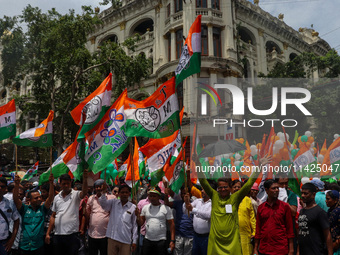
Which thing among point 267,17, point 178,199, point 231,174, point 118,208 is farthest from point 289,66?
point 118,208

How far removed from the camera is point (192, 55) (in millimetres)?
5762

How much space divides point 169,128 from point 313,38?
34199 millimetres

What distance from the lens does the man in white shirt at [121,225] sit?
562 centimetres

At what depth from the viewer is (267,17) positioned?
28500 mm

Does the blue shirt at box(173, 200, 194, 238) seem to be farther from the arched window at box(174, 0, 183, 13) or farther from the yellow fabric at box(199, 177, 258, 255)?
the arched window at box(174, 0, 183, 13)

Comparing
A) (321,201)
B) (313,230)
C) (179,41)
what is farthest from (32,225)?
(179,41)

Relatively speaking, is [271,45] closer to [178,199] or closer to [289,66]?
[289,66]

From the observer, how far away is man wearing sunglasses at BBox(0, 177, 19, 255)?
5195mm

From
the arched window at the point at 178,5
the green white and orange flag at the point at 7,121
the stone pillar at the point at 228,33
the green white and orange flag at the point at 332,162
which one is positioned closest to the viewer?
the green white and orange flag at the point at 7,121

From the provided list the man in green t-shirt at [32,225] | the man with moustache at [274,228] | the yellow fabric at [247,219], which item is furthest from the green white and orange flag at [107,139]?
the man with moustache at [274,228]

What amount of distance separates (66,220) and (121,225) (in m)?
0.96

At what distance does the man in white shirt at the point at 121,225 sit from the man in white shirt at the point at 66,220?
1.52 feet

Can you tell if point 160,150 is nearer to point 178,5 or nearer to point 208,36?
point 208,36

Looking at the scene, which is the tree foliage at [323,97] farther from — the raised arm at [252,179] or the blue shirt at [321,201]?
the raised arm at [252,179]
